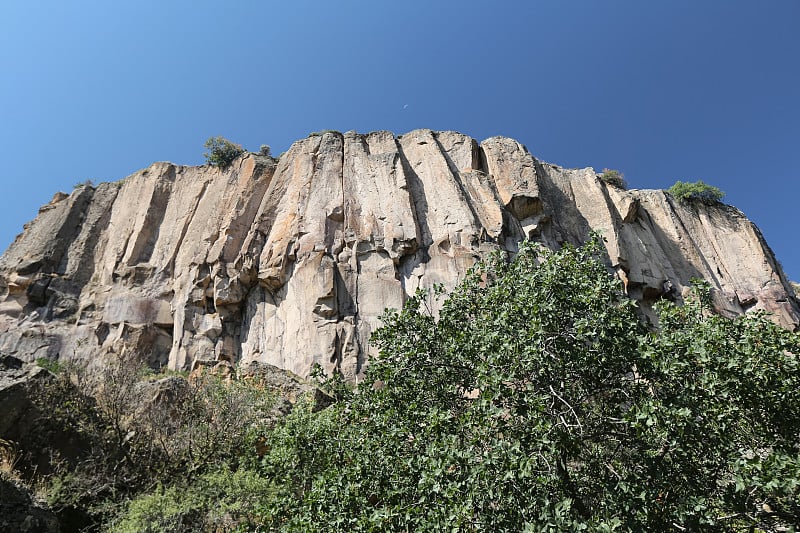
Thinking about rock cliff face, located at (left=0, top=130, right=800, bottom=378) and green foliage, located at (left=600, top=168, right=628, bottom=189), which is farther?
green foliage, located at (left=600, top=168, right=628, bottom=189)

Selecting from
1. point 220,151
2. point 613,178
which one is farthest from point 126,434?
point 613,178

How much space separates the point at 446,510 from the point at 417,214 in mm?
21732

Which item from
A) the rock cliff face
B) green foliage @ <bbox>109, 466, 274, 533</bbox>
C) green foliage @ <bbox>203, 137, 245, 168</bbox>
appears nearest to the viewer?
green foliage @ <bbox>109, 466, 274, 533</bbox>

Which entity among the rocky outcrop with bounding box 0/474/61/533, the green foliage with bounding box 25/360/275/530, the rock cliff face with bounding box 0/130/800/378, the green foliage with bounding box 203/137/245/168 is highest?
the green foliage with bounding box 203/137/245/168

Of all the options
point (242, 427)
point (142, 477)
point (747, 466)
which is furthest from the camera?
point (242, 427)

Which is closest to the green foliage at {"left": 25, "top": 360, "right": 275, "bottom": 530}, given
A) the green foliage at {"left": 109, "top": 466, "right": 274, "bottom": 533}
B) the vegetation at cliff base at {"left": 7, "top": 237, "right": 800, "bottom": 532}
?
the green foliage at {"left": 109, "top": 466, "right": 274, "bottom": 533}

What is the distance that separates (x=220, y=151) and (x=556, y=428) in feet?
102

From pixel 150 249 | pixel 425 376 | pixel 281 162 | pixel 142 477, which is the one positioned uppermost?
pixel 281 162

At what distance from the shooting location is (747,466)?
258 inches

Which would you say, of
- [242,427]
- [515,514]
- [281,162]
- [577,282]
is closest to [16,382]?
[242,427]

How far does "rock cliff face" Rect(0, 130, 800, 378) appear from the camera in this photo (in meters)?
24.2

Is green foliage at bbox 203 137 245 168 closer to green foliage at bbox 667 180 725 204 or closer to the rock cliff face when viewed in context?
the rock cliff face

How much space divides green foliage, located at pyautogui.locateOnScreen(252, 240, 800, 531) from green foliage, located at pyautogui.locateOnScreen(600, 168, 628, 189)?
2849cm

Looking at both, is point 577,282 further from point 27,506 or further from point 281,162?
point 281,162
